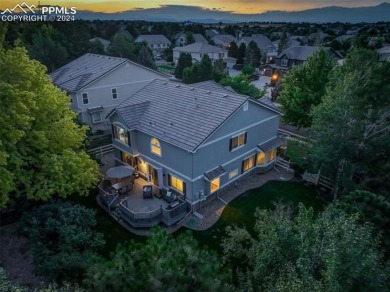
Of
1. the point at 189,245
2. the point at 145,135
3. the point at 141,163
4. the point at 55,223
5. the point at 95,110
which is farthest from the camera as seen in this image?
the point at 95,110

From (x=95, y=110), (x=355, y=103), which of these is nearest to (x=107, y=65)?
(x=95, y=110)

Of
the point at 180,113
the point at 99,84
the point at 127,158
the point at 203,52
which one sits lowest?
the point at 127,158

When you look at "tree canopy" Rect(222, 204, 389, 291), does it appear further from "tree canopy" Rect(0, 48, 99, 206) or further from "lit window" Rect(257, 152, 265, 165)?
"lit window" Rect(257, 152, 265, 165)

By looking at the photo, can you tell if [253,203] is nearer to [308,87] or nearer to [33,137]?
[33,137]

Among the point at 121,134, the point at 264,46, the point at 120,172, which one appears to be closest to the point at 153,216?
the point at 120,172

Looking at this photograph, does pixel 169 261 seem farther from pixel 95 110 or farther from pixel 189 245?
pixel 95 110
